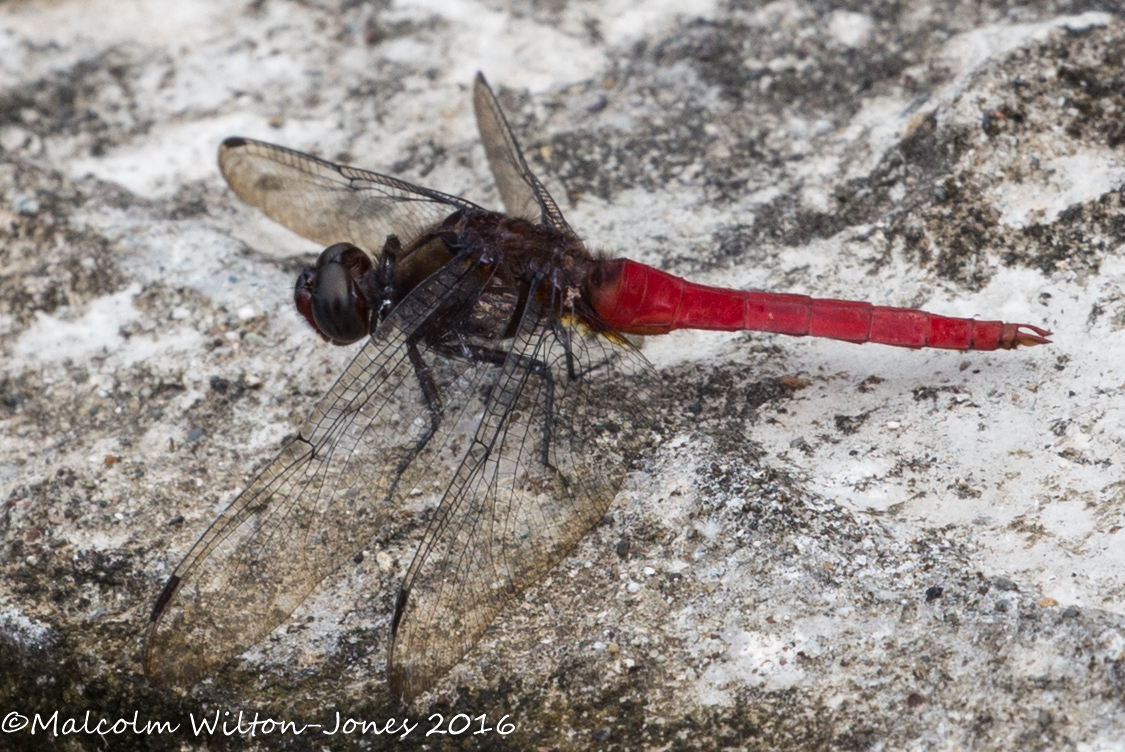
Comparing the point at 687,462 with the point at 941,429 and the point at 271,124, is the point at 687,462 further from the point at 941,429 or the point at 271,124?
the point at 271,124

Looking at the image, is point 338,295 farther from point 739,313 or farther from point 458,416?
point 739,313

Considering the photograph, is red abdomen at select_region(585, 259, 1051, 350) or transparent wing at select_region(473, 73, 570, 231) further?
transparent wing at select_region(473, 73, 570, 231)

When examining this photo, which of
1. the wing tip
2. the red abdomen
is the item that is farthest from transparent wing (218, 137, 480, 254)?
the red abdomen

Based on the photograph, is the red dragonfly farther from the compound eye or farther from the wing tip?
the wing tip

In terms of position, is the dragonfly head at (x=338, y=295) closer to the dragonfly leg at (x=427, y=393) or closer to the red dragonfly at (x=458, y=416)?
the red dragonfly at (x=458, y=416)

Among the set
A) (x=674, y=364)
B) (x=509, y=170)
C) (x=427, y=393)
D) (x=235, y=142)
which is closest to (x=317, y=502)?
(x=427, y=393)

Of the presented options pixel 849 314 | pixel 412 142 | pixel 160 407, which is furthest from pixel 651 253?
pixel 160 407

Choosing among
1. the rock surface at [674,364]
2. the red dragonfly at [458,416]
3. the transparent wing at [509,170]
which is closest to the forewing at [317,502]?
the red dragonfly at [458,416]
